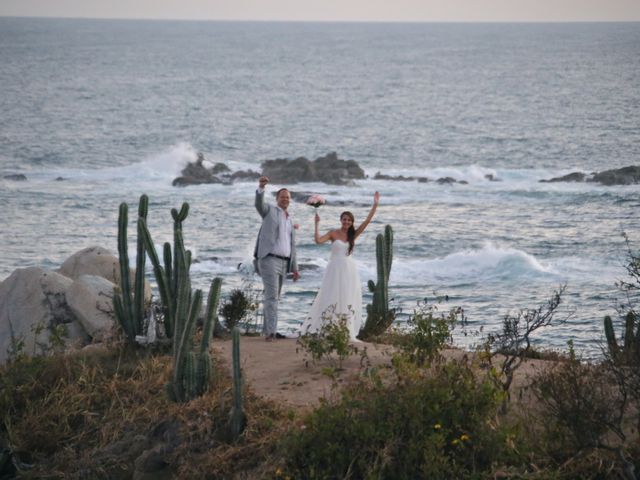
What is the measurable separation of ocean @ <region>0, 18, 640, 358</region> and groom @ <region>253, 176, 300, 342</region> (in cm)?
471

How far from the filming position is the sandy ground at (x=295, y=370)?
1240cm

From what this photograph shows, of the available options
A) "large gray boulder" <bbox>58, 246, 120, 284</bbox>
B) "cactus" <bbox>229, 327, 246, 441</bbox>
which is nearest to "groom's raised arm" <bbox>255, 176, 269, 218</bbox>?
"cactus" <bbox>229, 327, 246, 441</bbox>

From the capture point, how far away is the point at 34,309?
16562 mm

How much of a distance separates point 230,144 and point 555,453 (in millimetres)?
61910

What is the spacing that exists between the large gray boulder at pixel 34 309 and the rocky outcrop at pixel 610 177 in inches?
1533

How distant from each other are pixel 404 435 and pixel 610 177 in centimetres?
4378

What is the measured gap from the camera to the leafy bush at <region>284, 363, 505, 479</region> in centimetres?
1038

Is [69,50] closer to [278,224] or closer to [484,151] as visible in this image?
[484,151]

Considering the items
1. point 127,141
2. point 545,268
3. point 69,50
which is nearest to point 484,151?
point 127,141

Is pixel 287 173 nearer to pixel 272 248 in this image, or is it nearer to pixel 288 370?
pixel 272 248

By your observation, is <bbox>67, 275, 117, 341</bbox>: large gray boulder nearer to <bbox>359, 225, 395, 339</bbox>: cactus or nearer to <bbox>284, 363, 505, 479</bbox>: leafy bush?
<bbox>359, 225, 395, 339</bbox>: cactus

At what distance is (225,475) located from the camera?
439 inches

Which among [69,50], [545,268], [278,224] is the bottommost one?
[545,268]

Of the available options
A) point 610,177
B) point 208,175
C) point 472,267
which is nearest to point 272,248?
point 472,267
